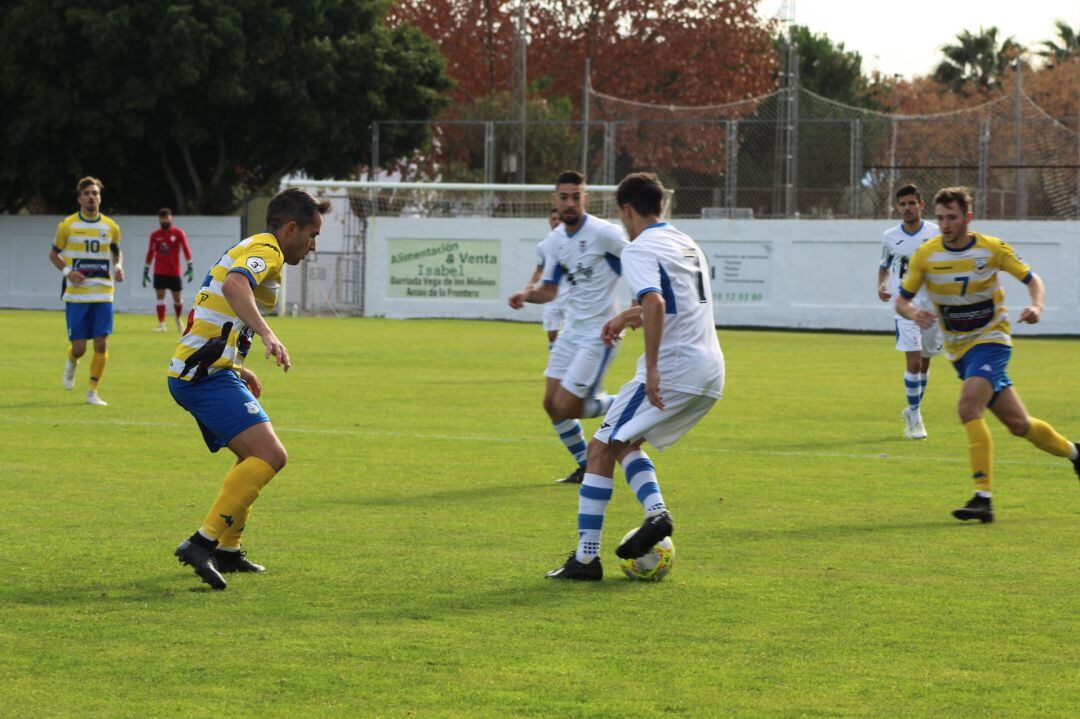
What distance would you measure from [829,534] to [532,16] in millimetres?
55077

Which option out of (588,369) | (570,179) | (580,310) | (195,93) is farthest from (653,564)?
(195,93)

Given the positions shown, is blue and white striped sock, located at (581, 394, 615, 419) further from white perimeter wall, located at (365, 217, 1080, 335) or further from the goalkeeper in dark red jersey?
white perimeter wall, located at (365, 217, 1080, 335)

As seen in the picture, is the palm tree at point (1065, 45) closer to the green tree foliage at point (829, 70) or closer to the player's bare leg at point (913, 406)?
the green tree foliage at point (829, 70)

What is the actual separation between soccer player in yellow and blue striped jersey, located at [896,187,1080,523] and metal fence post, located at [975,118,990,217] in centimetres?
2364

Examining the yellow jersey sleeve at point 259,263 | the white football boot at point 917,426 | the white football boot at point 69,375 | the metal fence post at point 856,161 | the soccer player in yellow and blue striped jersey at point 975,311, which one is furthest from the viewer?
the metal fence post at point 856,161

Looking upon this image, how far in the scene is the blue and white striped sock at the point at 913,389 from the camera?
50.0 feet

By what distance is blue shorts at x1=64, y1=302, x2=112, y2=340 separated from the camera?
17219 millimetres

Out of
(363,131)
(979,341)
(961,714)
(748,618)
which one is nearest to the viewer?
(961,714)

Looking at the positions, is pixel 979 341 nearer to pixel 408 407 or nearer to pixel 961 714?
pixel 961 714

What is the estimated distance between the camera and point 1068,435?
49.7 ft

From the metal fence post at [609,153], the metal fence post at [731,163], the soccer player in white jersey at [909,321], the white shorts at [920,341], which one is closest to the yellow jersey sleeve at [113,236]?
the soccer player in white jersey at [909,321]

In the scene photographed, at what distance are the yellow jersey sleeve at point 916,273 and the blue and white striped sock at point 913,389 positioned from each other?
4307 mm

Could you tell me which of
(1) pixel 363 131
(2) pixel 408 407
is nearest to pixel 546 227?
(1) pixel 363 131

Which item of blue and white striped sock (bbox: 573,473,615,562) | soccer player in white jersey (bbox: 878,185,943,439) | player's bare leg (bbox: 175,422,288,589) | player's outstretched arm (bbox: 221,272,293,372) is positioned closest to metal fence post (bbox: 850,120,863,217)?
soccer player in white jersey (bbox: 878,185,943,439)
